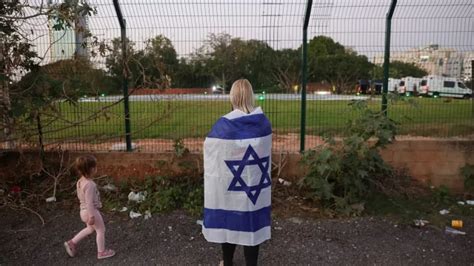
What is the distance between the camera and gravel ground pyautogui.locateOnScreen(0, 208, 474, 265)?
4035 mm

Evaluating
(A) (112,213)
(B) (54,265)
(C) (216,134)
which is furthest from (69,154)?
(C) (216,134)

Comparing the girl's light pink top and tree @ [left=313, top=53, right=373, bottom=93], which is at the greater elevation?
tree @ [left=313, top=53, right=373, bottom=93]

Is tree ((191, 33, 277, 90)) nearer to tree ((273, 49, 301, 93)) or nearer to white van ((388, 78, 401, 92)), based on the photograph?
tree ((273, 49, 301, 93))

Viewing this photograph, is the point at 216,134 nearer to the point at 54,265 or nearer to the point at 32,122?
the point at 54,265

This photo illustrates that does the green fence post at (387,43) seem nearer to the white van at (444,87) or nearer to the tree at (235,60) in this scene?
the white van at (444,87)

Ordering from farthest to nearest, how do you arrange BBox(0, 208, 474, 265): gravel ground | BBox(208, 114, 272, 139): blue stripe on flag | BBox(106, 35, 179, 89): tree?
1. BBox(106, 35, 179, 89): tree
2. BBox(0, 208, 474, 265): gravel ground
3. BBox(208, 114, 272, 139): blue stripe on flag

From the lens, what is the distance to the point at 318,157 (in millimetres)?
5055

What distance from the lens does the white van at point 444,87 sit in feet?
20.7

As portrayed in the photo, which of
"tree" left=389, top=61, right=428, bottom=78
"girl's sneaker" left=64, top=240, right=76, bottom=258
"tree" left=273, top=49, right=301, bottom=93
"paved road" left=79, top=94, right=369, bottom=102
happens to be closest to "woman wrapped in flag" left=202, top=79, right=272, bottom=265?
"girl's sneaker" left=64, top=240, right=76, bottom=258

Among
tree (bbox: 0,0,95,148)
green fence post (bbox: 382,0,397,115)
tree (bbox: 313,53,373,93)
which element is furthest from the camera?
tree (bbox: 313,53,373,93)

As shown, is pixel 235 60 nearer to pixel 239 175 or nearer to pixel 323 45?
pixel 323 45

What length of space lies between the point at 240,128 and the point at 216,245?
1.63 m

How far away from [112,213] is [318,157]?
9.07ft

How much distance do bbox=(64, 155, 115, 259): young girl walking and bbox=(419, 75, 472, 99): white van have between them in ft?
16.5
